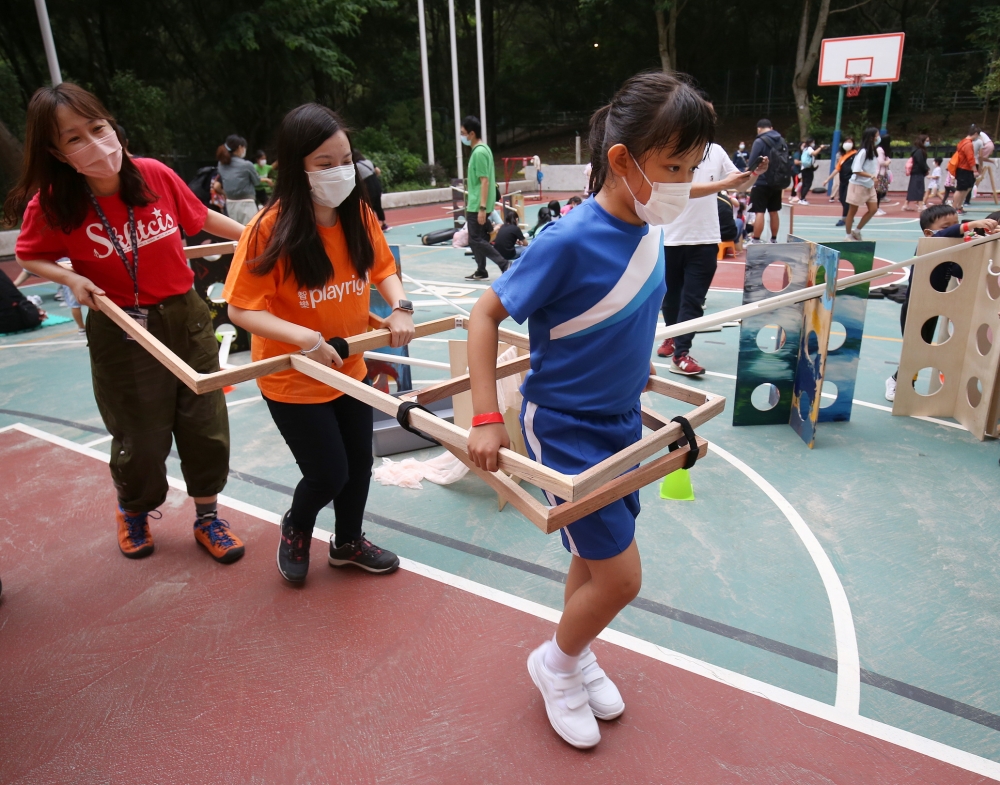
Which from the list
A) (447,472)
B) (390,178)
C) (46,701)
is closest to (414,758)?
(46,701)

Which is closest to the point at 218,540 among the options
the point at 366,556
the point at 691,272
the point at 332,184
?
the point at 366,556

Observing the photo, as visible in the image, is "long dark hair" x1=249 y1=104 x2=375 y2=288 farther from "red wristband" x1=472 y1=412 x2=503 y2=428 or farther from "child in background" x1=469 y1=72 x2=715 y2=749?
"red wristband" x1=472 y1=412 x2=503 y2=428

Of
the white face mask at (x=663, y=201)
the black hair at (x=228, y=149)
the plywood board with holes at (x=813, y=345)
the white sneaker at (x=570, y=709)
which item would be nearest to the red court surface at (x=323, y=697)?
the white sneaker at (x=570, y=709)

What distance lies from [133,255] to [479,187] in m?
6.64

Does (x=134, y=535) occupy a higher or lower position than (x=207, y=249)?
lower

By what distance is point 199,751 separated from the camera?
2.31 meters

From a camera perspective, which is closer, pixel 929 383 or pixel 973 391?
pixel 973 391

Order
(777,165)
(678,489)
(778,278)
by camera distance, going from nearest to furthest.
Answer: (678,489) < (778,278) < (777,165)

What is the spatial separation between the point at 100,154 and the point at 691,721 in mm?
2971

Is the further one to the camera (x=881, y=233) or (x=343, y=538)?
(x=881, y=233)

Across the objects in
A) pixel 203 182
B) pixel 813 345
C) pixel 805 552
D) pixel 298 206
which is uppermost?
pixel 298 206

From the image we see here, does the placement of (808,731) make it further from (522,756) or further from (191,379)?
(191,379)

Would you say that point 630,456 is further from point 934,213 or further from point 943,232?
point 934,213

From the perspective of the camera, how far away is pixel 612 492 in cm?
179
